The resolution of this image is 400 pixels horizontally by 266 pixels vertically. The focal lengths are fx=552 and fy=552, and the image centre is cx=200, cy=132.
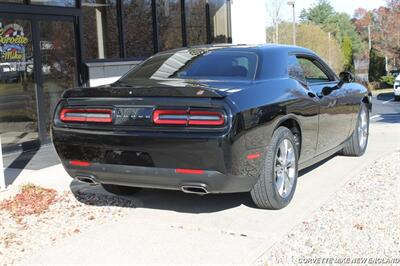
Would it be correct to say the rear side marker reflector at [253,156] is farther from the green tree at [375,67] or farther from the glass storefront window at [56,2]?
the green tree at [375,67]

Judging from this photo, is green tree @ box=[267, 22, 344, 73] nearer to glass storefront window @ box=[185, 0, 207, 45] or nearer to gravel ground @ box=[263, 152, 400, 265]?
glass storefront window @ box=[185, 0, 207, 45]

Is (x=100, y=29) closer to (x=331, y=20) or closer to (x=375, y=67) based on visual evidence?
(x=375, y=67)

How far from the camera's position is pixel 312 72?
266 inches

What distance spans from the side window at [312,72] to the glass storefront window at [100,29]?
4890 millimetres

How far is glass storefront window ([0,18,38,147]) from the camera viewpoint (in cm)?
848

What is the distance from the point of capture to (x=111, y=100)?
464 centimetres

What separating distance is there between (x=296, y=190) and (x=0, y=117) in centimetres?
498

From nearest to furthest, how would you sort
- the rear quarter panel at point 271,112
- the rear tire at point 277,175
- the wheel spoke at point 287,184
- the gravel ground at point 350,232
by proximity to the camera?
the gravel ground at point 350,232
the rear quarter panel at point 271,112
the rear tire at point 277,175
the wheel spoke at point 287,184

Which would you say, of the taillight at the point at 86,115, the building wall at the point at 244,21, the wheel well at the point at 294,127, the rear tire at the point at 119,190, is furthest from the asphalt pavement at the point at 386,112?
the taillight at the point at 86,115

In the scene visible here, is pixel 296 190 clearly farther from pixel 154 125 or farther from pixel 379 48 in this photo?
pixel 379 48

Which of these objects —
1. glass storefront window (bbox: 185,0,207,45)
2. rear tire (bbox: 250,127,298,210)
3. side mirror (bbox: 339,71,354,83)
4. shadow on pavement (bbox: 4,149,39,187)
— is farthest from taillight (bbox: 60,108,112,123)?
glass storefront window (bbox: 185,0,207,45)

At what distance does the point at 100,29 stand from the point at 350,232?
24.6 feet

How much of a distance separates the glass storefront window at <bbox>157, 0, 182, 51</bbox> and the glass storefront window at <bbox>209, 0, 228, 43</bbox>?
1550 mm

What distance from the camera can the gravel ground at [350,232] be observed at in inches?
153
